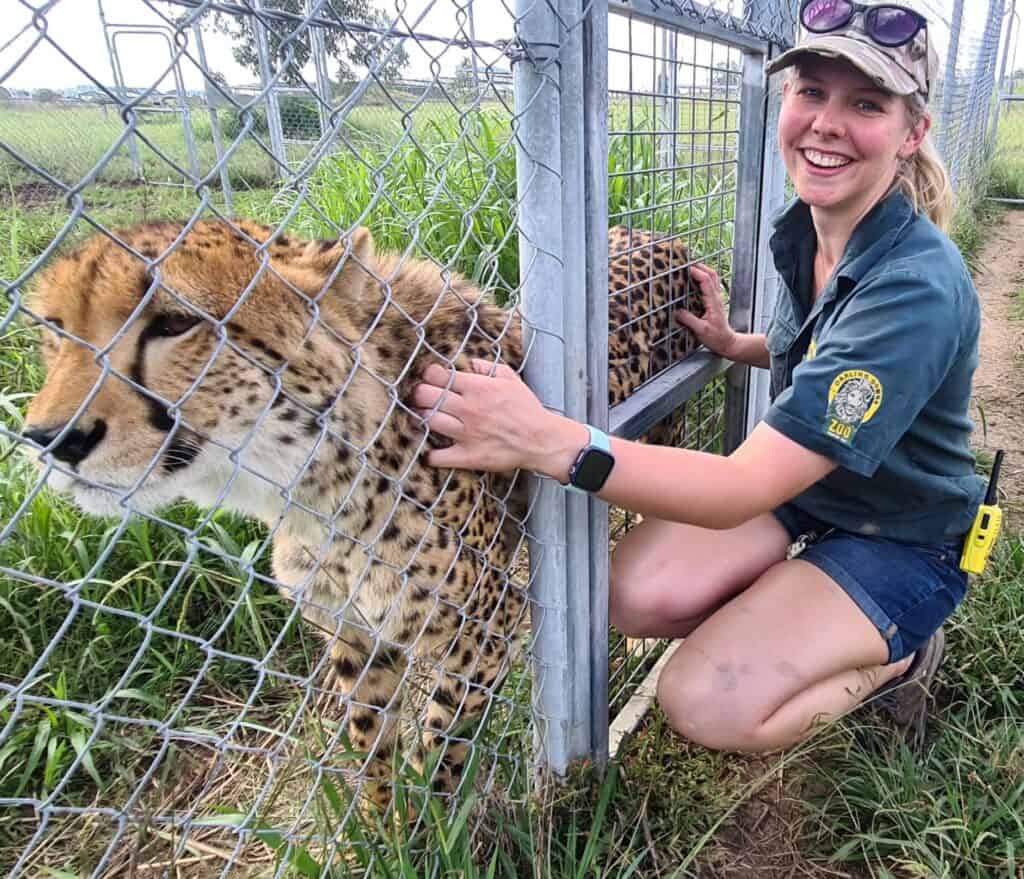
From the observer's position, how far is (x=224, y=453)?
132 cm

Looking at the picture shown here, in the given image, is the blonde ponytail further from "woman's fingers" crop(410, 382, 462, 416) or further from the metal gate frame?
"woman's fingers" crop(410, 382, 462, 416)

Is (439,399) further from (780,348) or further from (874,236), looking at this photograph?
(780,348)

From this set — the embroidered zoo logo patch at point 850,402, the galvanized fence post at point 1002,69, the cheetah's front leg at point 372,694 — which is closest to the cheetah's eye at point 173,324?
the cheetah's front leg at point 372,694

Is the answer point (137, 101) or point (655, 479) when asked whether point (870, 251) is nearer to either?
point (655, 479)

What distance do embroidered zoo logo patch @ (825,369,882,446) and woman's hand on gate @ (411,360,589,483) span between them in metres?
0.42

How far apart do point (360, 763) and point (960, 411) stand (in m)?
1.47

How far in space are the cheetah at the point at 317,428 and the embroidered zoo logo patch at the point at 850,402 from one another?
1.86 feet

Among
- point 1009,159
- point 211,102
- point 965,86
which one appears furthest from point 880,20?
point 1009,159

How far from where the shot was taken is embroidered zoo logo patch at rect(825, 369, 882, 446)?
1.41m

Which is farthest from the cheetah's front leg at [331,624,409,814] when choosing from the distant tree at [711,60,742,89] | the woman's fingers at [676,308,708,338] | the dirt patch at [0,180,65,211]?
the dirt patch at [0,180,65,211]

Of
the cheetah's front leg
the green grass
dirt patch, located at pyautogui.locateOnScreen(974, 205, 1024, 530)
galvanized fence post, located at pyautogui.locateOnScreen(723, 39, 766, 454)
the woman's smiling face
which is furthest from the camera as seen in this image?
the green grass

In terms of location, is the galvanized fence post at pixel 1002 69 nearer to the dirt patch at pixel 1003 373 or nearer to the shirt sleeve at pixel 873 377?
the dirt patch at pixel 1003 373

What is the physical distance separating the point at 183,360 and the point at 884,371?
1.11m

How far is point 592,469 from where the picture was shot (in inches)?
53.8
